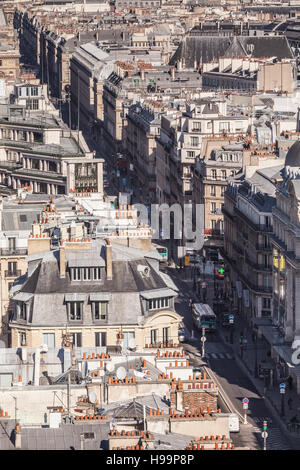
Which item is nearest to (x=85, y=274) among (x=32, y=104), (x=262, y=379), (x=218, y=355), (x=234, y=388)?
(x=234, y=388)

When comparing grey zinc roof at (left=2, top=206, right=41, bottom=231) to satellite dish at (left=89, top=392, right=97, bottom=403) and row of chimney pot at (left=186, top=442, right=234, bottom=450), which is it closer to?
satellite dish at (left=89, top=392, right=97, bottom=403)

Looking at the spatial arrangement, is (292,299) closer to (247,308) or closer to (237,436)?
(247,308)

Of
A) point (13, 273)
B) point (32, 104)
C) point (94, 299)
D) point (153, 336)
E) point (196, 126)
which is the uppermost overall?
point (94, 299)

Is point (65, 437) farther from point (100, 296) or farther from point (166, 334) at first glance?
point (100, 296)

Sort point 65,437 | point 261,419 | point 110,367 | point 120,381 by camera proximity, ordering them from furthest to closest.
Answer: point 261,419 < point 110,367 < point 120,381 < point 65,437

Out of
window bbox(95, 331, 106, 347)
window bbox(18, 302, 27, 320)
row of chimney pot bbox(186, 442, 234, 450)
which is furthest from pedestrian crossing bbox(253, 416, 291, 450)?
row of chimney pot bbox(186, 442, 234, 450)
